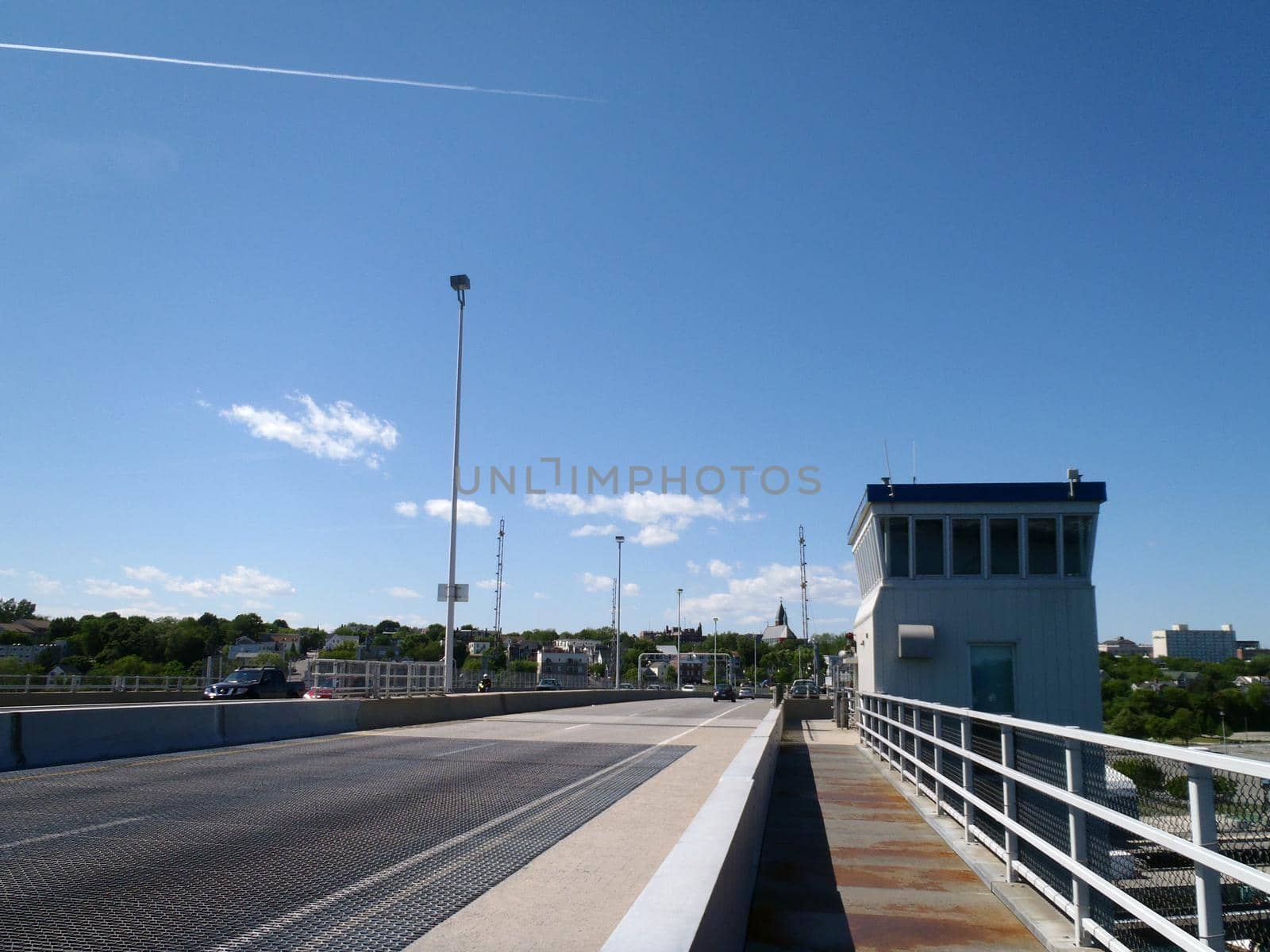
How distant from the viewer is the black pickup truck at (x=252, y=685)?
34.1 meters

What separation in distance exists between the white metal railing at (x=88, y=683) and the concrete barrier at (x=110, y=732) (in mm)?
20482

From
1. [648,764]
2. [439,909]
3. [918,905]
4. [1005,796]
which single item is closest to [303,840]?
A: [439,909]

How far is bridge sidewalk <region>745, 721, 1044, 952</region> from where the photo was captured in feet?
19.9

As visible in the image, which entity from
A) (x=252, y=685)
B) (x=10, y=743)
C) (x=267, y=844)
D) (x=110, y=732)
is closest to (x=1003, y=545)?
(x=110, y=732)

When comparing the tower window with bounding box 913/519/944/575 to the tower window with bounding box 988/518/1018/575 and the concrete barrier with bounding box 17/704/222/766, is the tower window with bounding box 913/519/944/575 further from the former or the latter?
the concrete barrier with bounding box 17/704/222/766

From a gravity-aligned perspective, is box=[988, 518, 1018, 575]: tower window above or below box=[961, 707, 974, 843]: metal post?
above

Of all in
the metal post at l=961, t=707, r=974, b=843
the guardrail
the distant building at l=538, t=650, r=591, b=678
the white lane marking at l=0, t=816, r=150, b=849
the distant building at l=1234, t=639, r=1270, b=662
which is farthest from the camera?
the distant building at l=538, t=650, r=591, b=678

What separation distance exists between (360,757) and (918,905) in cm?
1061

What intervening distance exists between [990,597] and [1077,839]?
63.4ft

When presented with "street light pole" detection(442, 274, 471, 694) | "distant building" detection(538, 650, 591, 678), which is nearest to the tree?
"distant building" detection(538, 650, 591, 678)

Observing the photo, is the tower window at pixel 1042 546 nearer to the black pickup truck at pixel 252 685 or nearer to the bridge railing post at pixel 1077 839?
the bridge railing post at pixel 1077 839

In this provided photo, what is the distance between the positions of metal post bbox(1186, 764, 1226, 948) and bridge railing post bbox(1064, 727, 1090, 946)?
1681mm

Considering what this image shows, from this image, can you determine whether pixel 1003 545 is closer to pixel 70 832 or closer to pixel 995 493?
pixel 995 493

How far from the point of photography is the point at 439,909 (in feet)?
19.5
